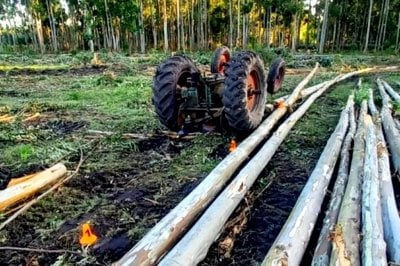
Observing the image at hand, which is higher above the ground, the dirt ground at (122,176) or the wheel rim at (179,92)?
the wheel rim at (179,92)

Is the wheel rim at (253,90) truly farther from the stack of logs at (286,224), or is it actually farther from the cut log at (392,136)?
the cut log at (392,136)

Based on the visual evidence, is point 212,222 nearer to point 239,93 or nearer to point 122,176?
point 122,176

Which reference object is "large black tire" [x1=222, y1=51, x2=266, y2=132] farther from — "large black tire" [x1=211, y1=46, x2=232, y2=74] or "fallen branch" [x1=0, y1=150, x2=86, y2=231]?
"fallen branch" [x1=0, y1=150, x2=86, y2=231]

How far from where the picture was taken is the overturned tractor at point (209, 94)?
5289 mm

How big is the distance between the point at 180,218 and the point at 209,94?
10.8 ft

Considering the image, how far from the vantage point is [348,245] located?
2.41 m

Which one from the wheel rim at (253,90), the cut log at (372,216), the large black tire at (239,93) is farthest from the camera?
the wheel rim at (253,90)

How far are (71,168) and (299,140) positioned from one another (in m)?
3.33

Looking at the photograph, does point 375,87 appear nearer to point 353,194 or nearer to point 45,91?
point 353,194

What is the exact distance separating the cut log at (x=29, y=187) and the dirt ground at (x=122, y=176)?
0.15m

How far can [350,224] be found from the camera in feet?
8.79

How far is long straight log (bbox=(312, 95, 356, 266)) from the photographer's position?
234cm

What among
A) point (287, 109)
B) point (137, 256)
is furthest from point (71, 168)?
point (287, 109)

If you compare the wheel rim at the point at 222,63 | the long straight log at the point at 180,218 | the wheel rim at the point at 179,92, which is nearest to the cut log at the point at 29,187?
the long straight log at the point at 180,218
